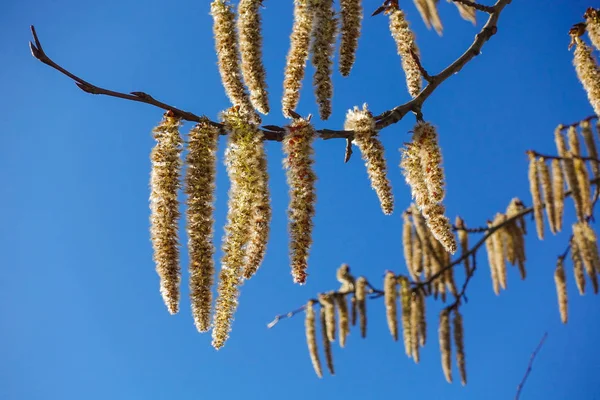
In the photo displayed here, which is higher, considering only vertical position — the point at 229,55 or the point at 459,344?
the point at 229,55

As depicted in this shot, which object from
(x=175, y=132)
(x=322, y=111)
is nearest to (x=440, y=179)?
(x=322, y=111)

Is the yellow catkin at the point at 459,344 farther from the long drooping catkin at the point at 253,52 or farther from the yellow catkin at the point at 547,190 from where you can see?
the long drooping catkin at the point at 253,52

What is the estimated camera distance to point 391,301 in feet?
10.3

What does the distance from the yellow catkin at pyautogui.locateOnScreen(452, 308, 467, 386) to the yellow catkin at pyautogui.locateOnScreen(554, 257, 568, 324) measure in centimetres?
57

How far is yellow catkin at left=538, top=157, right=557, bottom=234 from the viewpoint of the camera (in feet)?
7.95

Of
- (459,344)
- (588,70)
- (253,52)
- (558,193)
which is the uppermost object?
(588,70)

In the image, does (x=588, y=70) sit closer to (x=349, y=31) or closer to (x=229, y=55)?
(x=349, y=31)

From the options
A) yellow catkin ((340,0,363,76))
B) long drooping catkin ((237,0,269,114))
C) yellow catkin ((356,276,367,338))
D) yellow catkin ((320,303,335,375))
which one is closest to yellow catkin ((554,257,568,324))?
yellow catkin ((356,276,367,338))

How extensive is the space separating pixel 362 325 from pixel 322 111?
5.82 feet

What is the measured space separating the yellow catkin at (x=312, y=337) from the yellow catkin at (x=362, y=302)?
30 cm

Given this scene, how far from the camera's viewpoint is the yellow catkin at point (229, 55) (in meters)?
1.66

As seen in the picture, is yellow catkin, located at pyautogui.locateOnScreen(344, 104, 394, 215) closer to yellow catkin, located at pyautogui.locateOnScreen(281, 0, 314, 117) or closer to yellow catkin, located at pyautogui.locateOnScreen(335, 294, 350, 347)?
yellow catkin, located at pyautogui.locateOnScreen(281, 0, 314, 117)

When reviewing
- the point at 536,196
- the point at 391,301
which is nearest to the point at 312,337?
the point at 391,301

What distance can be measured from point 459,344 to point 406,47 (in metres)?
1.74
